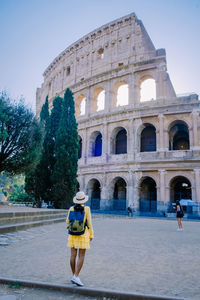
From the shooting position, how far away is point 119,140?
24109mm

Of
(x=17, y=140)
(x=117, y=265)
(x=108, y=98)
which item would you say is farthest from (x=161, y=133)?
(x=117, y=265)

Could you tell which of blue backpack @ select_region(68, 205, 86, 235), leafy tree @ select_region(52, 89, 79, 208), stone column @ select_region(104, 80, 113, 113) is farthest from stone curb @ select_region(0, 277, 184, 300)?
stone column @ select_region(104, 80, 113, 113)

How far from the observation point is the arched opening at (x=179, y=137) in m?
21.9

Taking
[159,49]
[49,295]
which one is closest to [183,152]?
[159,49]

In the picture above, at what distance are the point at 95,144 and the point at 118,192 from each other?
583 cm

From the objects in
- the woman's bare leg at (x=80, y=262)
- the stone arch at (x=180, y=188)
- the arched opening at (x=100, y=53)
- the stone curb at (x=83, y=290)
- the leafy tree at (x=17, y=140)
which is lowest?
the stone curb at (x=83, y=290)

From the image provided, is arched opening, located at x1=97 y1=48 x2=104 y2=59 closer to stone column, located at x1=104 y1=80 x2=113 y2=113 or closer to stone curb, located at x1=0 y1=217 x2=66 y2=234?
stone column, located at x1=104 y1=80 x2=113 y2=113

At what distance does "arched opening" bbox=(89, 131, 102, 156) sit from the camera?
79.0 feet

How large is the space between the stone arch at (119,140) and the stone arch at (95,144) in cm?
195

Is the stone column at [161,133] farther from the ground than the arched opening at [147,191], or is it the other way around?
the stone column at [161,133]

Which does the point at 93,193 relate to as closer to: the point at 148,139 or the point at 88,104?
the point at 148,139

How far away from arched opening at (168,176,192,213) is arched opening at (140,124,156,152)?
12.2 feet

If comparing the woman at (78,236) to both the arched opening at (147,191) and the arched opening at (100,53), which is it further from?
Result: the arched opening at (100,53)

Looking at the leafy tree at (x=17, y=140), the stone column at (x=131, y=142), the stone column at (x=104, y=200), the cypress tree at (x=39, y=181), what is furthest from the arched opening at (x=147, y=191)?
the leafy tree at (x=17, y=140)
